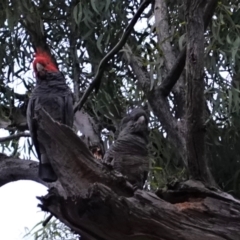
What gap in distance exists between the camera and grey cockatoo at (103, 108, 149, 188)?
201cm

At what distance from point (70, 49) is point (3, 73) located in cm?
30

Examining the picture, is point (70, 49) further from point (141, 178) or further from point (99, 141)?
point (141, 178)

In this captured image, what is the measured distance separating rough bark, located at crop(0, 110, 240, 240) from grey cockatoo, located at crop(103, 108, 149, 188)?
0.56 metres

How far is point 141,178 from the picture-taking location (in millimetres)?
2035

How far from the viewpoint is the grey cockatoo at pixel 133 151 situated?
2.01 meters

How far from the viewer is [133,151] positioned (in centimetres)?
203

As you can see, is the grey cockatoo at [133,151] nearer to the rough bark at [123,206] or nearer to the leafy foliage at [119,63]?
the leafy foliage at [119,63]

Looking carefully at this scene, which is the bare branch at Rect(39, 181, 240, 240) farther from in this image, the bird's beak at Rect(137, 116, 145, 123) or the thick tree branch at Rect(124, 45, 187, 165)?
Result: the bird's beak at Rect(137, 116, 145, 123)

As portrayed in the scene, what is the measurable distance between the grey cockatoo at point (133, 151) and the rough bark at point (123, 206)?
56 centimetres

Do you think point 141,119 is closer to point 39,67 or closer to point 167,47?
point 167,47

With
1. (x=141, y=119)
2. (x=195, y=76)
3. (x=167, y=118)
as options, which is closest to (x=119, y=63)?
(x=141, y=119)

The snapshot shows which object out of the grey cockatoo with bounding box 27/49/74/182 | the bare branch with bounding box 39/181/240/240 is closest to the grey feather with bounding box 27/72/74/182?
the grey cockatoo with bounding box 27/49/74/182

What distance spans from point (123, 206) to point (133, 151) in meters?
0.75

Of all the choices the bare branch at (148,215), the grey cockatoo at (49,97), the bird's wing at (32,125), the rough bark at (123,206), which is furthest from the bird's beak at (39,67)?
the bare branch at (148,215)
